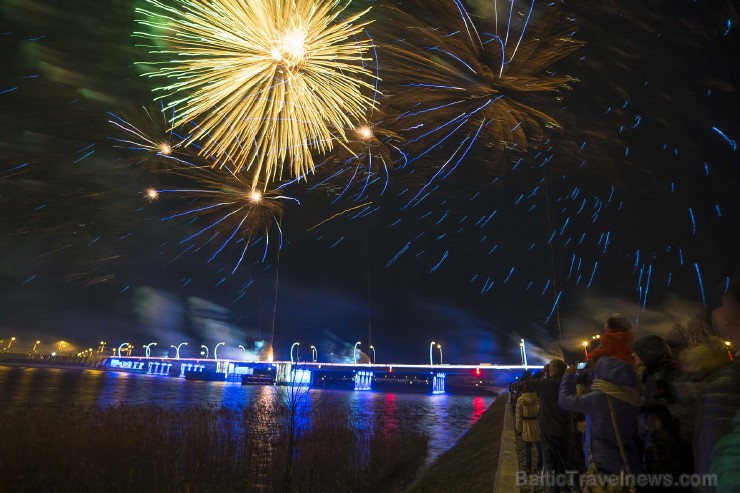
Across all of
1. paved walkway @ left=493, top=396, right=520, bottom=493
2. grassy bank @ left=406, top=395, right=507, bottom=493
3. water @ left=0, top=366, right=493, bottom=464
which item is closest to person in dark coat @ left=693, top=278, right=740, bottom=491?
paved walkway @ left=493, top=396, right=520, bottom=493

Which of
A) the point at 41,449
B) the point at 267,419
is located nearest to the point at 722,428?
the point at 41,449

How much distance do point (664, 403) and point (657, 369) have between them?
0.61m

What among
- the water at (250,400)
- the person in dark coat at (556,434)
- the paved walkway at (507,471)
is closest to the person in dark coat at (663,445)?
the paved walkway at (507,471)

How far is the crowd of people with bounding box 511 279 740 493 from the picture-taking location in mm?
1810

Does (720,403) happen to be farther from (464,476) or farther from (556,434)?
(464,476)

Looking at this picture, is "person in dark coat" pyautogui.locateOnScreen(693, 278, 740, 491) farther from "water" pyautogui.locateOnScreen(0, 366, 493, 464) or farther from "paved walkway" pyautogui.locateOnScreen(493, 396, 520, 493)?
"water" pyautogui.locateOnScreen(0, 366, 493, 464)

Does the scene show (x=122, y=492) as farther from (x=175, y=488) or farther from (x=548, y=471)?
(x=548, y=471)

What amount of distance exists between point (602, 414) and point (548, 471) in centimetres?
329

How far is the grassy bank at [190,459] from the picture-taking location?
10.8 m

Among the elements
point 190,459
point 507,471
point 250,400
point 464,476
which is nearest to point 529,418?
point 507,471

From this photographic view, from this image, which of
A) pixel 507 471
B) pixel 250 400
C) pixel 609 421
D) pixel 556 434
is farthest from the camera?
pixel 250 400

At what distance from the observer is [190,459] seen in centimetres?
1321

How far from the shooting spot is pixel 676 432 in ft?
9.80

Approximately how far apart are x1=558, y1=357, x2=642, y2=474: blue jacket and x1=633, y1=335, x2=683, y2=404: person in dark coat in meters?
0.16
